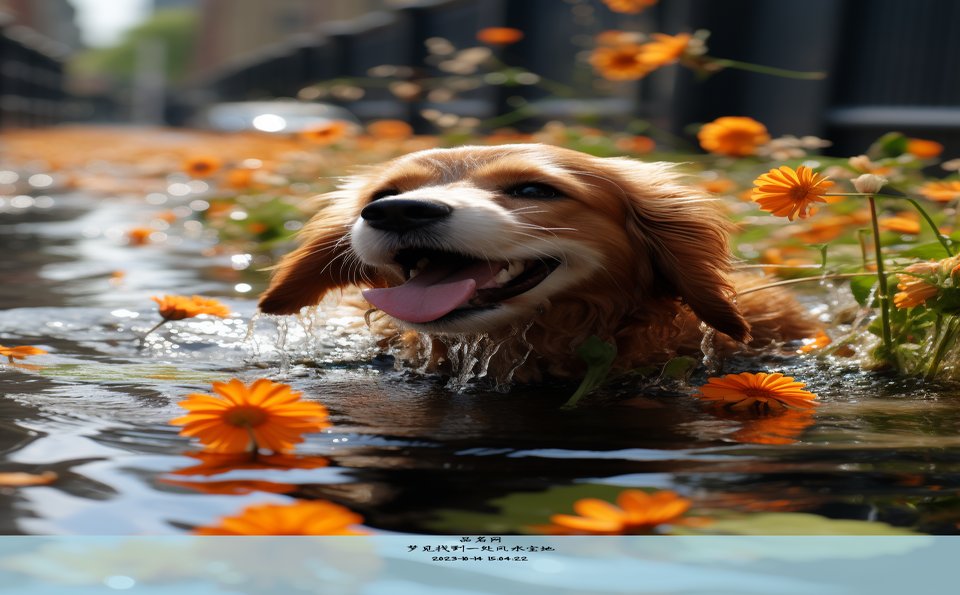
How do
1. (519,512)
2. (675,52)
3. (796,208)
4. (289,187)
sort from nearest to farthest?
(519,512) → (796,208) → (675,52) → (289,187)

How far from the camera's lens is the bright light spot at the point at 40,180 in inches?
407

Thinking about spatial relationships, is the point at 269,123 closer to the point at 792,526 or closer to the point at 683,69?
the point at 683,69

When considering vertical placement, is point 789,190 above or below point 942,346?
above

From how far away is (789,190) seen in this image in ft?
8.93

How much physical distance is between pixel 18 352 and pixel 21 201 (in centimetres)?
576

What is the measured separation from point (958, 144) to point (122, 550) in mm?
6296

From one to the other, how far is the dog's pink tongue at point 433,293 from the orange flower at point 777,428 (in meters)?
0.74

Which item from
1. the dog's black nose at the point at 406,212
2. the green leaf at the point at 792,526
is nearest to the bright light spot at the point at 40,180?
the dog's black nose at the point at 406,212

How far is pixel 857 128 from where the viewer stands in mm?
7613

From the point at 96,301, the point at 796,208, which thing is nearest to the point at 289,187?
the point at 96,301

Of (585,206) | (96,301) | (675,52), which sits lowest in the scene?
(96,301)

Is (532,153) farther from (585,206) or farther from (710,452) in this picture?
(710,452)

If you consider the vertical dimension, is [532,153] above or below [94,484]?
above

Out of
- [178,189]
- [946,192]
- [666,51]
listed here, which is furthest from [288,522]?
[178,189]
